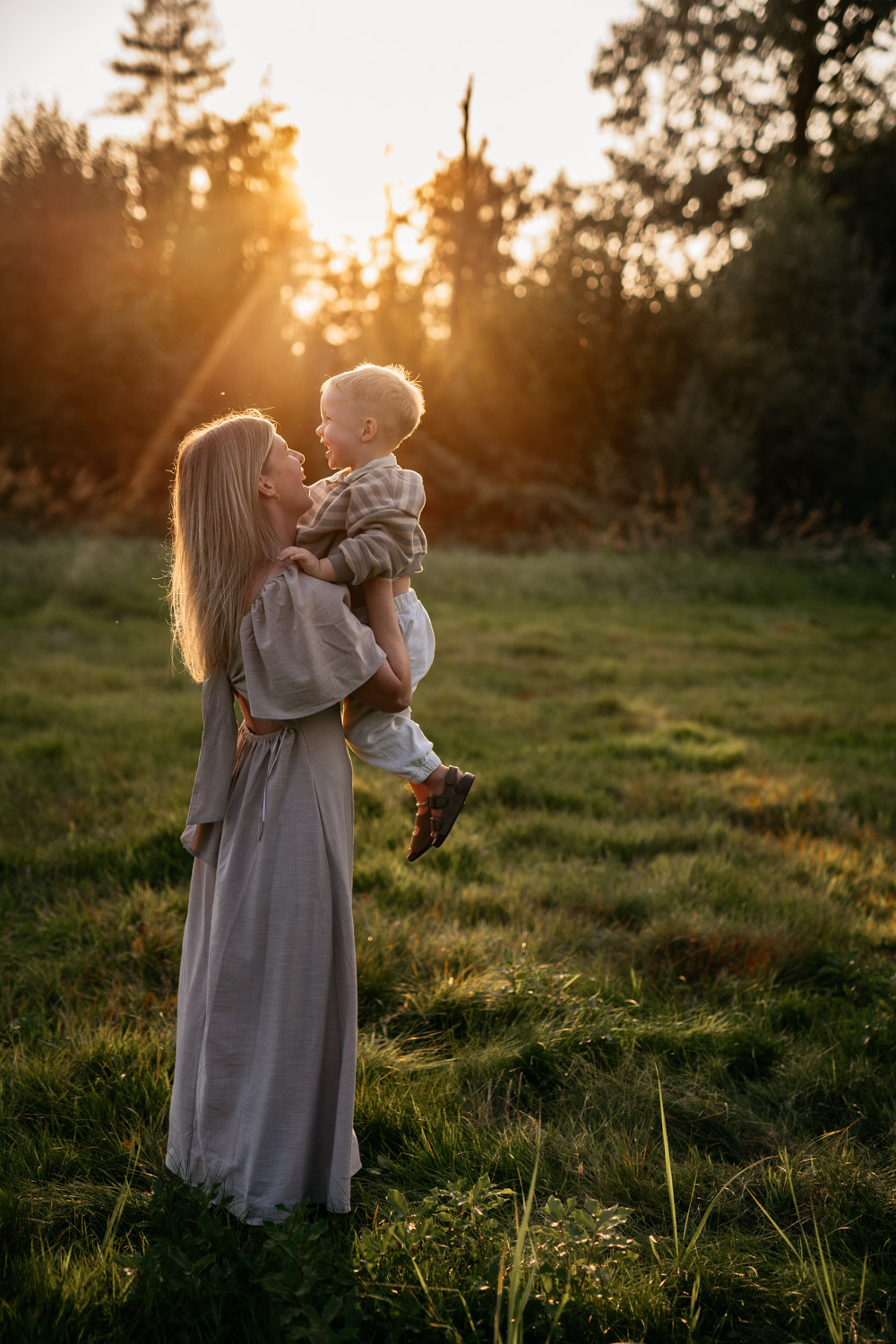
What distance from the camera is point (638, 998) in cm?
334

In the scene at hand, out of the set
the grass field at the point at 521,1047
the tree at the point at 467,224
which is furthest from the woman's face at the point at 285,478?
the tree at the point at 467,224

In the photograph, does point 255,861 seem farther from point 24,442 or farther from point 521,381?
point 521,381

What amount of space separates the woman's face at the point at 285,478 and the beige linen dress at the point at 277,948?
238 mm

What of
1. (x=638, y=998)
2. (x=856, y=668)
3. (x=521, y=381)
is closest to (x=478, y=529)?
(x=521, y=381)

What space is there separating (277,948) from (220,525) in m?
1.05

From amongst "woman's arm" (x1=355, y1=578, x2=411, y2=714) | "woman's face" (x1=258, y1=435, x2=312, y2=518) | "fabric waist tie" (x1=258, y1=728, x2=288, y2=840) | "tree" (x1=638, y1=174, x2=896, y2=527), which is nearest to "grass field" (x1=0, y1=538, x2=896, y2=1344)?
"fabric waist tie" (x1=258, y1=728, x2=288, y2=840)

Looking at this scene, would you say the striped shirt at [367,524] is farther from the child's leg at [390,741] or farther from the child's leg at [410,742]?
the child's leg at [390,741]

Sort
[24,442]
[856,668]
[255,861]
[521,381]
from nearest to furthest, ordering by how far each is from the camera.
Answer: [255,861] < [856,668] < [24,442] < [521,381]

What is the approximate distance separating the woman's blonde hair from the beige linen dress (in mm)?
80

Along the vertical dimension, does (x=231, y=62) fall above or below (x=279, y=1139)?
above

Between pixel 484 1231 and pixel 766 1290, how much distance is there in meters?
0.68

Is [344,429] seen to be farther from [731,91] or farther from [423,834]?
[731,91]

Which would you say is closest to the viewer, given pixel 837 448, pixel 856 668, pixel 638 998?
pixel 638 998

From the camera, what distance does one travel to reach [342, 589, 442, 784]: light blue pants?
2389 mm
